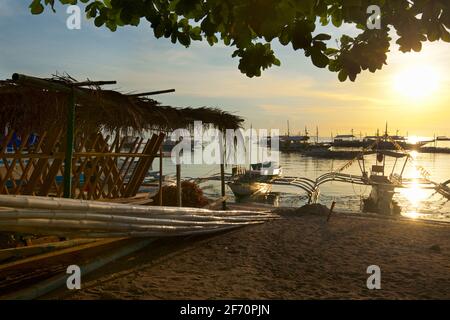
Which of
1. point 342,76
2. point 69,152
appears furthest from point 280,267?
point 342,76

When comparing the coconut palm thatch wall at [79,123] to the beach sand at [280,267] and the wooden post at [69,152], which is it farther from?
the beach sand at [280,267]

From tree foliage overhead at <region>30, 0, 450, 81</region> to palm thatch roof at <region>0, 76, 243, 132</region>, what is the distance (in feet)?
11.0

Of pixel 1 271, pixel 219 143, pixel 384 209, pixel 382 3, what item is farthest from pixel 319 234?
pixel 384 209

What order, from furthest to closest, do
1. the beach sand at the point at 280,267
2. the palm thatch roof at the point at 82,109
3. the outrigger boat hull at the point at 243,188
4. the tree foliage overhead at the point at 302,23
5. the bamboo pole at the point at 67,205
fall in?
the outrigger boat hull at the point at 243,188, the palm thatch roof at the point at 82,109, the beach sand at the point at 280,267, the bamboo pole at the point at 67,205, the tree foliage overhead at the point at 302,23

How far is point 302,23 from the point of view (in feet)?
9.68

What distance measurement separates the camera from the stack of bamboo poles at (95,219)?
4.46 m

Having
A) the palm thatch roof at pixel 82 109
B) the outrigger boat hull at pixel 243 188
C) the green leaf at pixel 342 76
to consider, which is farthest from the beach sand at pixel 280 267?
the outrigger boat hull at pixel 243 188

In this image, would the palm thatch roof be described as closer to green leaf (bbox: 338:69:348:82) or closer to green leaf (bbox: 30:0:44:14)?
green leaf (bbox: 30:0:44:14)

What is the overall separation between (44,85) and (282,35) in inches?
181

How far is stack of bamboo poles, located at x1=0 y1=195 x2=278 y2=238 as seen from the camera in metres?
4.46

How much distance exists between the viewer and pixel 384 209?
2966 cm

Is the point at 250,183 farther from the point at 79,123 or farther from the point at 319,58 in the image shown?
the point at 319,58

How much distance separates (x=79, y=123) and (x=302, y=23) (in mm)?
7036
